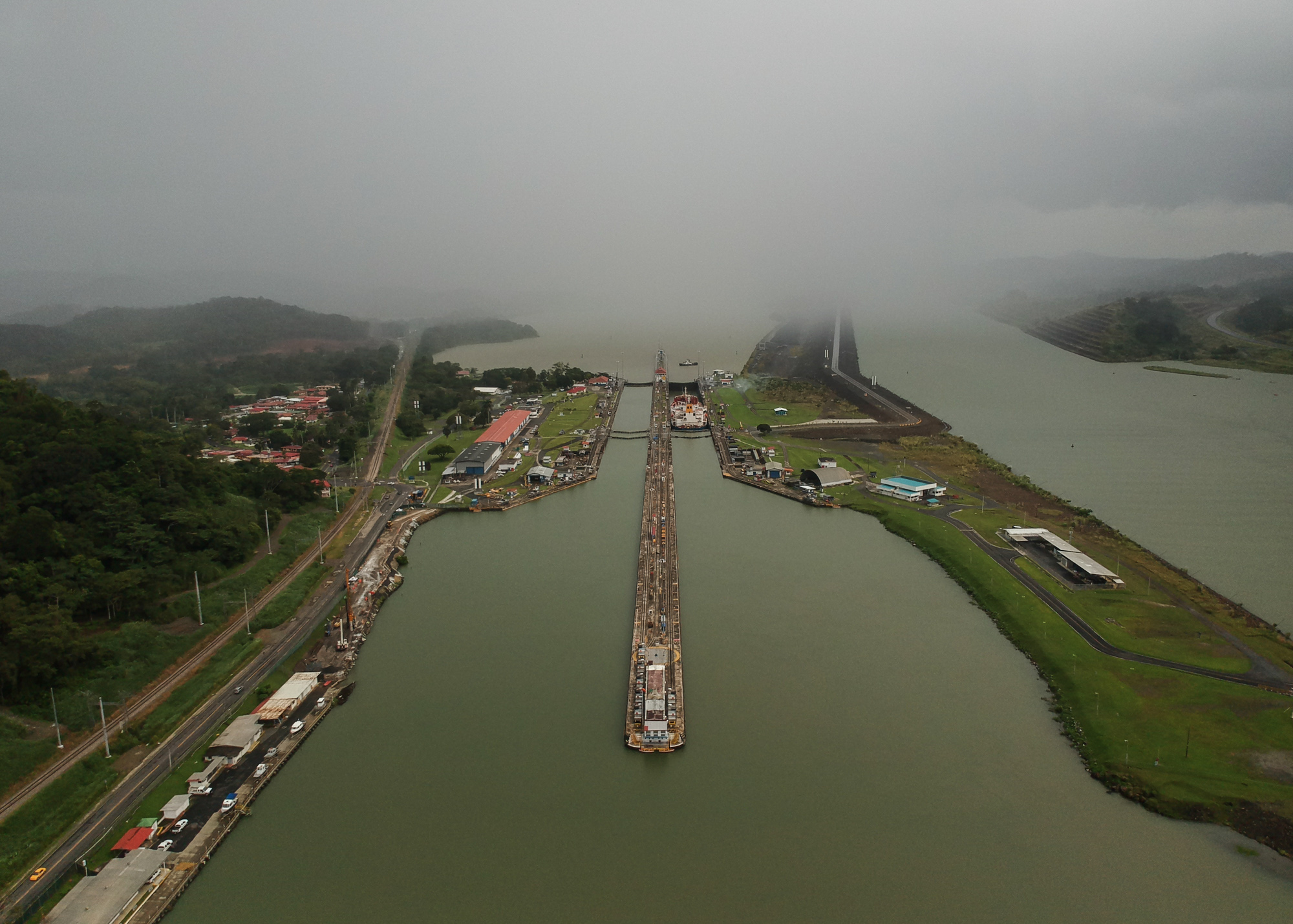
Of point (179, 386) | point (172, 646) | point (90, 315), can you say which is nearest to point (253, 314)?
point (90, 315)

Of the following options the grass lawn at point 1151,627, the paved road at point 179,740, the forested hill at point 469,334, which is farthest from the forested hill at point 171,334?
the grass lawn at point 1151,627

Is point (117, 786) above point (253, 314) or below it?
below

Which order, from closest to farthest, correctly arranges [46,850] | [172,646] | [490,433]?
[46,850] → [172,646] → [490,433]

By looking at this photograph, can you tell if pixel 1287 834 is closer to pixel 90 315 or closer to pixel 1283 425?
pixel 1283 425

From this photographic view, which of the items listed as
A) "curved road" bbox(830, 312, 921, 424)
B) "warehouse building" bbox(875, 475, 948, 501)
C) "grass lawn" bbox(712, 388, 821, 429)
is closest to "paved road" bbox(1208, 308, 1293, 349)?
"curved road" bbox(830, 312, 921, 424)

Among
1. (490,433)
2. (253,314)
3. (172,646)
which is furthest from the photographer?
(253,314)

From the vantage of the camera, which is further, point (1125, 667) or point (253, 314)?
point (253, 314)

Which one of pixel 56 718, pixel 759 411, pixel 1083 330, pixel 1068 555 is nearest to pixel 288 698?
→ pixel 56 718
